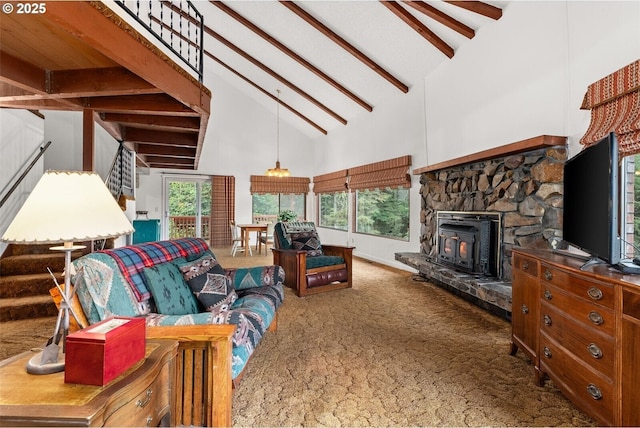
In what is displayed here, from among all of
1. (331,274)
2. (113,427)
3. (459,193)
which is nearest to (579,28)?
(459,193)

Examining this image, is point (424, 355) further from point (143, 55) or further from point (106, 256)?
point (143, 55)

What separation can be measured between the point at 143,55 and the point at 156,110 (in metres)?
0.80

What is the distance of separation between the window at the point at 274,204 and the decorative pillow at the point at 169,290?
6948 mm

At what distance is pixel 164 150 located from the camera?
5551 millimetres

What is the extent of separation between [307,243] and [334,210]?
411 centimetres

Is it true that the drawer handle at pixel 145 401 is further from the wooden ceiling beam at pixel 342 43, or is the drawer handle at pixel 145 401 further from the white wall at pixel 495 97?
the wooden ceiling beam at pixel 342 43

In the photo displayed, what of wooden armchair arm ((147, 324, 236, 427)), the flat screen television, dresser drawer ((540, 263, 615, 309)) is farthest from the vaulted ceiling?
dresser drawer ((540, 263, 615, 309))

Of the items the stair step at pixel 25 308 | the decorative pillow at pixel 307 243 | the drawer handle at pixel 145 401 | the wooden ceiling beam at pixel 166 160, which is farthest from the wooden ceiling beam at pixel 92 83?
the wooden ceiling beam at pixel 166 160

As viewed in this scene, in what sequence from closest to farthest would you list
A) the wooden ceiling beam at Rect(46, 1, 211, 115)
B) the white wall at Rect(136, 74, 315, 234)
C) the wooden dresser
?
the wooden dresser, the wooden ceiling beam at Rect(46, 1, 211, 115), the white wall at Rect(136, 74, 315, 234)

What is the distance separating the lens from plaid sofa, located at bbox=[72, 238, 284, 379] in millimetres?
1521

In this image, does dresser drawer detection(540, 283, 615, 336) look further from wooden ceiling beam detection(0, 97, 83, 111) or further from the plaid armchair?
wooden ceiling beam detection(0, 97, 83, 111)

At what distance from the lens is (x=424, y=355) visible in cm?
240

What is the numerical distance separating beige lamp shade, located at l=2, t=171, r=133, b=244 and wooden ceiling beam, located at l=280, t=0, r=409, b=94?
4.42 metres

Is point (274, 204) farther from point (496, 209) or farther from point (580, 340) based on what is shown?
point (580, 340)
